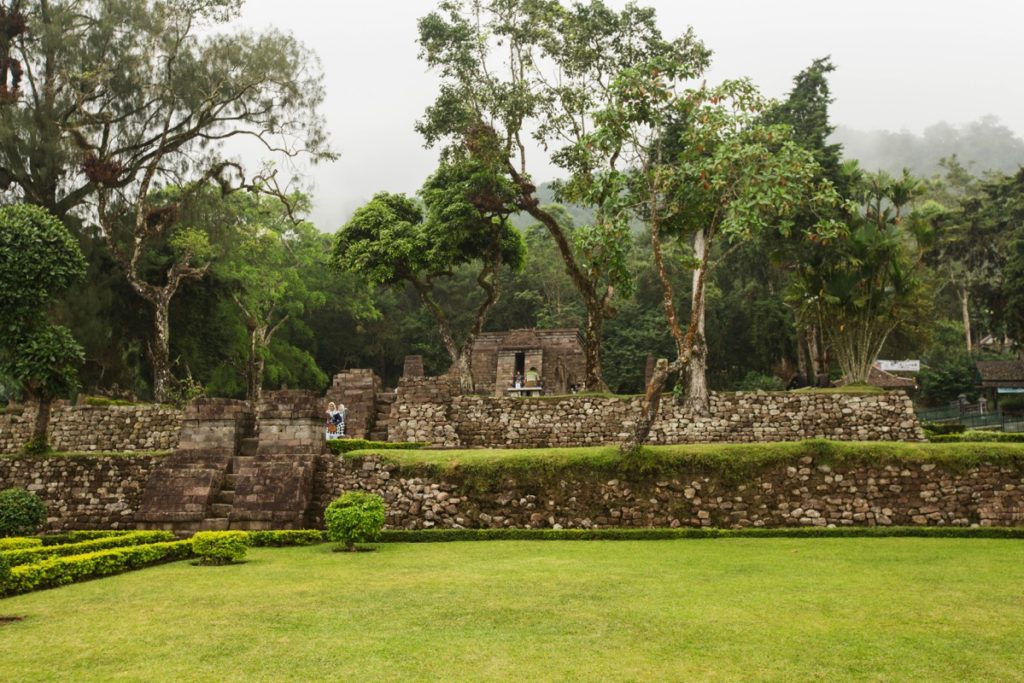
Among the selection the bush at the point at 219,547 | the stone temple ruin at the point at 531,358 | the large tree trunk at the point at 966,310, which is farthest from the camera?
the large tree trunk at the point at 966,310

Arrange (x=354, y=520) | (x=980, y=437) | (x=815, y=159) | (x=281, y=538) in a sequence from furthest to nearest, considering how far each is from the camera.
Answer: (x=815, y=159) → (x=980, y=437) → (x=281, y=538) → (x=354, y=520)

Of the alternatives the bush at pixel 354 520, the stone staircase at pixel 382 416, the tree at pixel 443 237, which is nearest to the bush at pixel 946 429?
the tree at pixel 443 237

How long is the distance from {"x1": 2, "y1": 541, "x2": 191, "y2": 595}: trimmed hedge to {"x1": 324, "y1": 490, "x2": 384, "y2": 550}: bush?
7.38ft

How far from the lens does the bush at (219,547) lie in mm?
10969

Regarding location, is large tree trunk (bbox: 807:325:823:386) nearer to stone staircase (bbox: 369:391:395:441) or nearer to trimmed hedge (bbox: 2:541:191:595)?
stone staircase (bbox: 369:391:395:441)

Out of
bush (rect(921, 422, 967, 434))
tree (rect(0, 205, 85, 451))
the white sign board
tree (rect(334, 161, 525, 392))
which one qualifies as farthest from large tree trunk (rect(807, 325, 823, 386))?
tree (rect(0, 205, 85, 451))

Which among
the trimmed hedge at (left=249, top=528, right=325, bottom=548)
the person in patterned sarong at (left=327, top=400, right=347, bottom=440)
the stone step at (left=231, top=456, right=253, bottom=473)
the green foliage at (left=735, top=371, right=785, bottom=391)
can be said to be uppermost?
the green foliage at (left=735, top=371, right=785, bottom=391)

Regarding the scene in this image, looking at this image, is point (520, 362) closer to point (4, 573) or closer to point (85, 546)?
point (85, 546)

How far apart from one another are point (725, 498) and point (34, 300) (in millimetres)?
15412

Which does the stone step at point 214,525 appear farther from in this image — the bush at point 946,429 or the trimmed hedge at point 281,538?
the bush at point 946,429

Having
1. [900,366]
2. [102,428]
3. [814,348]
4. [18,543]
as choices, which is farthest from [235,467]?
[900,366]

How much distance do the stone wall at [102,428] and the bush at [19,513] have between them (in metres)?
6.20

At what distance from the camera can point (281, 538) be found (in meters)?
12.9

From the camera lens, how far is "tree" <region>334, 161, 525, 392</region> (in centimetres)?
2477
